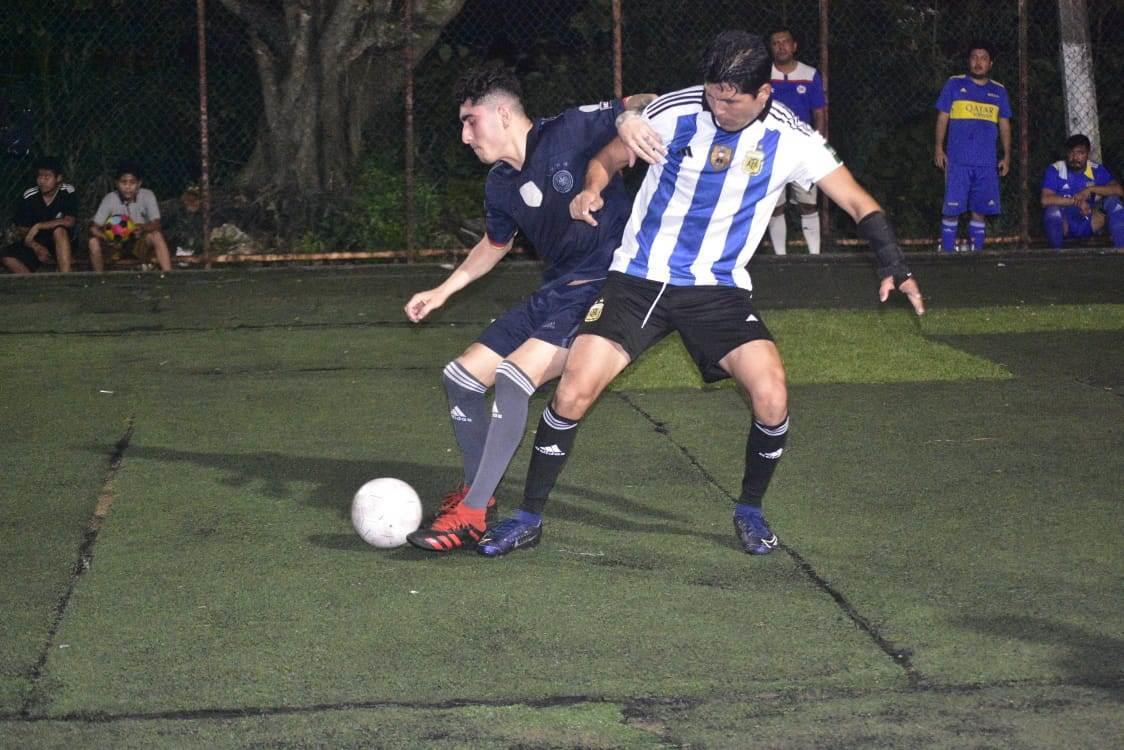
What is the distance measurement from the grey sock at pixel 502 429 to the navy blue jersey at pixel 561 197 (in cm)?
52

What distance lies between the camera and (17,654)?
495cm

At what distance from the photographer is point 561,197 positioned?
630 centimetres

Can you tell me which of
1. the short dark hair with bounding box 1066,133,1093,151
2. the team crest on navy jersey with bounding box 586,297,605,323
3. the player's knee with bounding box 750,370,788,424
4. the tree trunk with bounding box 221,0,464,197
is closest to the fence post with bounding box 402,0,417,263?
the tree trunk with bounding box 221,0,464,197

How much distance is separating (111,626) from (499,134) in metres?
2.32

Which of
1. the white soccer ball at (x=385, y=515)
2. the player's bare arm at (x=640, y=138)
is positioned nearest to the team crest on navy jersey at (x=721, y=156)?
the player's bare arm at (x=640, y=138)

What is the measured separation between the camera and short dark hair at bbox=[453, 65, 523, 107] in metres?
6.13

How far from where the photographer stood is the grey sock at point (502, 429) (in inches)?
240

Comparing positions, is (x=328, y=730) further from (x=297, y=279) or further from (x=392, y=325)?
(x=297, y=279)

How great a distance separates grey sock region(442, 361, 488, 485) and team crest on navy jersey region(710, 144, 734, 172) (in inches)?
51.8

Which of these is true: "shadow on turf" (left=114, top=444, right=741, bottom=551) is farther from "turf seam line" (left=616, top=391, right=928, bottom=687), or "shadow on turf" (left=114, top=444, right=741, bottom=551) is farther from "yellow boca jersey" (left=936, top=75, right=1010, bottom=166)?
"yellow boca jersey" (left=936, top=75, right=1010, bottom=166)

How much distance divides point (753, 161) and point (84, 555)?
9.43 feet

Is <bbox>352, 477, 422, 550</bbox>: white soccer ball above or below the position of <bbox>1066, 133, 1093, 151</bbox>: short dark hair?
below

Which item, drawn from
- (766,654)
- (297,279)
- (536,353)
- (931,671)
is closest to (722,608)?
(766,654)

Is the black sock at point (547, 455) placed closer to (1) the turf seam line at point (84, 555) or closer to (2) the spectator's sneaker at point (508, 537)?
(2) the spectator's sneaker at point (508, 537)
